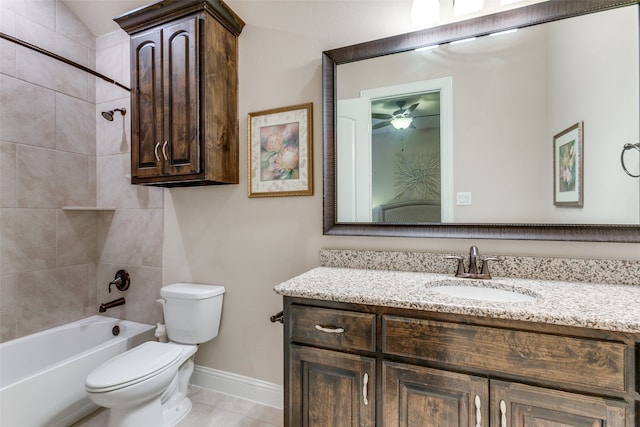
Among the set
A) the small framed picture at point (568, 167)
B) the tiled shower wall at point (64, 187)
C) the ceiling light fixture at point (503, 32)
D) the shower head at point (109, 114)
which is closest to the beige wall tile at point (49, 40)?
the tiled shower wall at point (64, 187)

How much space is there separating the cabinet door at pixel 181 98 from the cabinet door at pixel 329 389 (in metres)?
1.14

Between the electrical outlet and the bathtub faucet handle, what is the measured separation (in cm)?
230

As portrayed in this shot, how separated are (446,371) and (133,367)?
1438mm

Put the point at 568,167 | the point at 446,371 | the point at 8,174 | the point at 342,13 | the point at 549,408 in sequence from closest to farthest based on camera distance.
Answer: the point at 549,408
the point at 446,371
the point at 568,167
the point at 342,13
the point at 8,174

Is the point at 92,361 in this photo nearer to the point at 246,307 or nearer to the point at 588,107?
the point at 246,307

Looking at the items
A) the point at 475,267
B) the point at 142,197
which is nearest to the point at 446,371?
the point at 475,267

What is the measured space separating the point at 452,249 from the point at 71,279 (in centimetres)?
260

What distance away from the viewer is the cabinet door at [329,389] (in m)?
1.11

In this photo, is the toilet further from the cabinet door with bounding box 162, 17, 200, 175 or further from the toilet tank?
the cabinet door with bounding box 162, 17, 200, 175

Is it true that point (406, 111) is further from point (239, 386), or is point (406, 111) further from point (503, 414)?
point (239, 386)

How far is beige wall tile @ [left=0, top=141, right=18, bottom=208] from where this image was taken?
1.91 m

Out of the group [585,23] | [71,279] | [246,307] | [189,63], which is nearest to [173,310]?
[246,307]

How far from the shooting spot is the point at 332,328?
3.81ft

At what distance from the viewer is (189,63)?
1698mm
